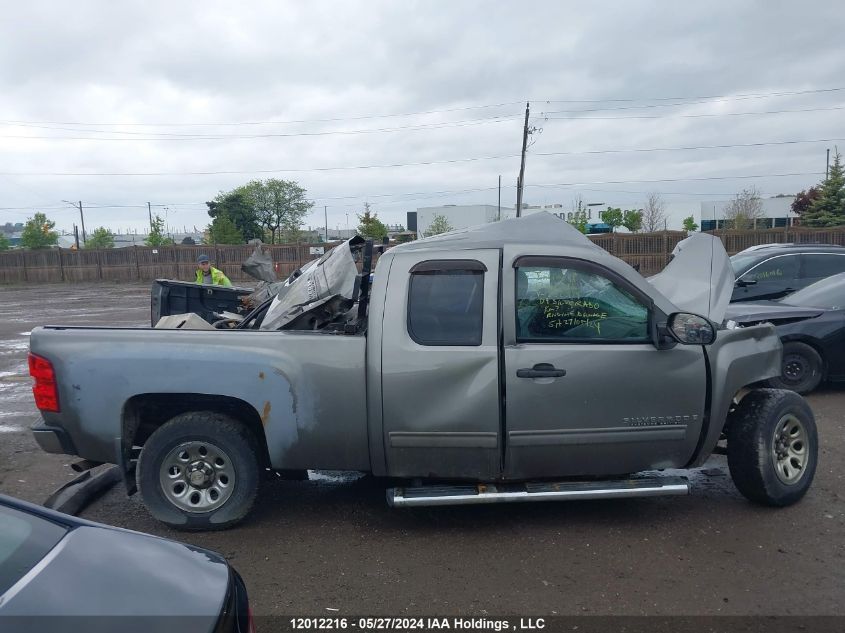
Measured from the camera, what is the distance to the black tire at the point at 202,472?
4613 millimetres

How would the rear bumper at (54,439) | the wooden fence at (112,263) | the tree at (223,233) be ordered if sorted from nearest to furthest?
the rear bumper at (54,439) < the wooden fence at (112,263) < the tree at (223,233)

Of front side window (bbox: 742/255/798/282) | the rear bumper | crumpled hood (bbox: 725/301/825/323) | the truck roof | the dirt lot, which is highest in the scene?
the truck roof

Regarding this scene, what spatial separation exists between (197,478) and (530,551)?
2204 millimetres

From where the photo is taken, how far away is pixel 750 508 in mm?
5016

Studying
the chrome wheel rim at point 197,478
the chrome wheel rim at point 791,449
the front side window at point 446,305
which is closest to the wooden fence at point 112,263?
the chrome wheel rim at point 197,478

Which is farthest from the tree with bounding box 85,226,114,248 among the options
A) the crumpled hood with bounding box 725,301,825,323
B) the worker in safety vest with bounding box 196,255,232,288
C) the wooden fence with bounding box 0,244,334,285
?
the crumpled hood with bounding box 725,301,825,323

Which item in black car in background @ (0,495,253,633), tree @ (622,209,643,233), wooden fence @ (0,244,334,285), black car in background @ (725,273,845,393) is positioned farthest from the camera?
tree @ (622,209,643,233)

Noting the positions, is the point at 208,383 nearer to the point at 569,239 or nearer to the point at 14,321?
the point at 569,239

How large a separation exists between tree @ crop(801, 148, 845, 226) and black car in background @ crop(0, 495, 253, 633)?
40368mm

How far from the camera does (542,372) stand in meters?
4.45

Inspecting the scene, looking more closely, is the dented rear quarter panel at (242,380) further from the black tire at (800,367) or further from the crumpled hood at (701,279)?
the black tire at (800,367)

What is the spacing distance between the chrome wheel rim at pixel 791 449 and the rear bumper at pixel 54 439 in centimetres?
479

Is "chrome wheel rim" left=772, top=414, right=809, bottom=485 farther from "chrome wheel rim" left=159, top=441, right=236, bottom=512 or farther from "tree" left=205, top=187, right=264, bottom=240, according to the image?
"tree" left=205, top=187, right=264, bottom=240

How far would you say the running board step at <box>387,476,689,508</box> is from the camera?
4.46 meters
